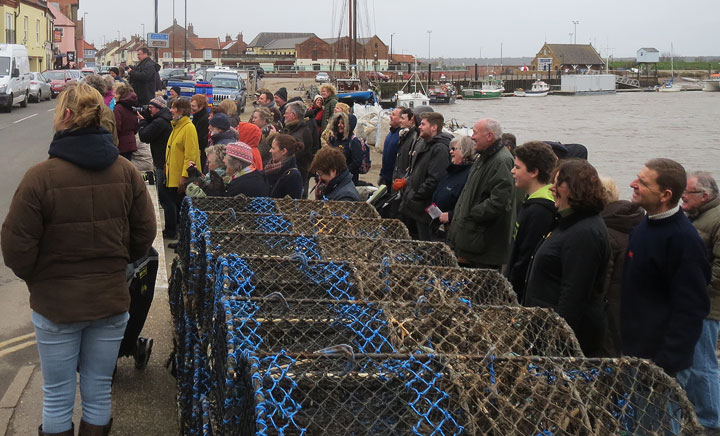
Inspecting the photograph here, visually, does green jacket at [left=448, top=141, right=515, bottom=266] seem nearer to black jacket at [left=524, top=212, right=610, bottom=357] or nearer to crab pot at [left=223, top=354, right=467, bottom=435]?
black jacket at [left=524, top=212, right=610, bottom=357]

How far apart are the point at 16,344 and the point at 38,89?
30084mm

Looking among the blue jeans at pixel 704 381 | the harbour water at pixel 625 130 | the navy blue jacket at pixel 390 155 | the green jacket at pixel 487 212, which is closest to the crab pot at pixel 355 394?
the blue jeans at pixel 704 381

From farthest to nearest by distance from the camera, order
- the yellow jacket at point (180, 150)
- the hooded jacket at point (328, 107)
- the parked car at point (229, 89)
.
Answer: the parked car at point (229, 89), the hooded jacket at point (328, 107), the yellow jacket at point (180, 150)

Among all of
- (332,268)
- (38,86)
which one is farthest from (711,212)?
(38,86)

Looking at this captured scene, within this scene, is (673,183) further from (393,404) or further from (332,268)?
(393,404)

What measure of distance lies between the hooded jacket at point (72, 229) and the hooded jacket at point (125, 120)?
19.8 ft

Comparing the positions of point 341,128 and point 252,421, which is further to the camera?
point 341,128

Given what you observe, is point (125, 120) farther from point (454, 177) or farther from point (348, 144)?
point (454, 177)

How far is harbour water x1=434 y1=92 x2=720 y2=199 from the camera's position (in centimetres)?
3198

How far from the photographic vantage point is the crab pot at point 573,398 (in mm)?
2520

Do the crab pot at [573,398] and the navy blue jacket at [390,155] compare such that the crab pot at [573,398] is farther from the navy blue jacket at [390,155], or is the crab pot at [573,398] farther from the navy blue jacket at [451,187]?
the navy blue jacket at [390,155]

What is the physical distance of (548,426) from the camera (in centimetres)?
258

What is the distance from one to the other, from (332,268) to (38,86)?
1292 inches

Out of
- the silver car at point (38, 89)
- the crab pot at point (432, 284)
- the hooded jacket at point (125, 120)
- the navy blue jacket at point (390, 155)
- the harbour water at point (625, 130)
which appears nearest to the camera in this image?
the crab pot at point (432, 284)
